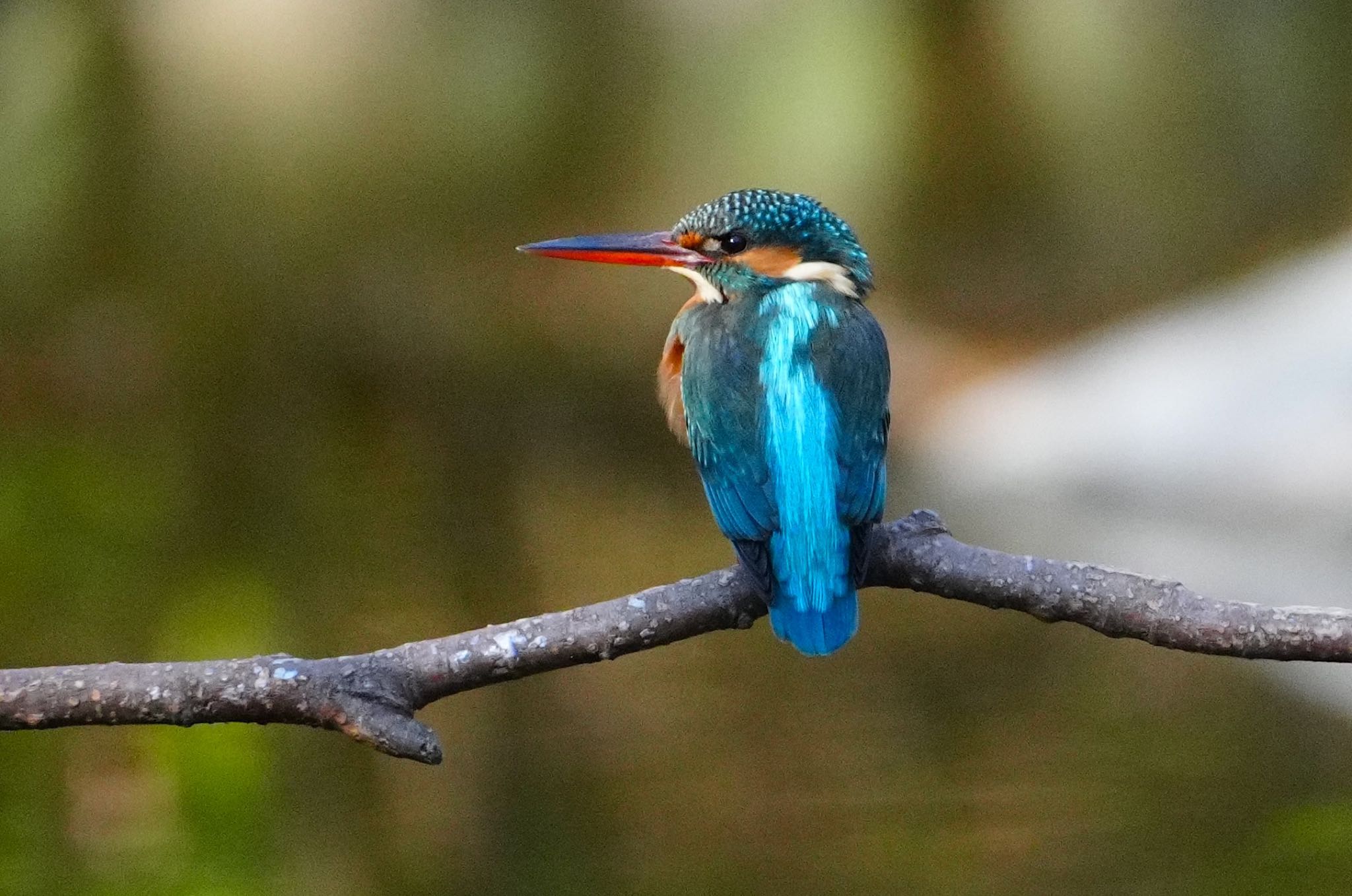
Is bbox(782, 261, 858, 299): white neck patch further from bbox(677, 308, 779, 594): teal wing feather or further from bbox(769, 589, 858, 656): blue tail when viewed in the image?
bbox(769, 589, 858, 656): blue tail

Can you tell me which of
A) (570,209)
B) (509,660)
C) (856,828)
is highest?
(570,209)

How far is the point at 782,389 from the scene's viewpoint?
1.26m

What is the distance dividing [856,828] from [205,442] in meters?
1.78

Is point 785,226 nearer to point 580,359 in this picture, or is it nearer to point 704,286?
point 704,286

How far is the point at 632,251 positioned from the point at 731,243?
0.36 feet

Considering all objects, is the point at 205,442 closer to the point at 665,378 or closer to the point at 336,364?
the point at 336,364

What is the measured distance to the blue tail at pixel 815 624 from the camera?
46.2 inches

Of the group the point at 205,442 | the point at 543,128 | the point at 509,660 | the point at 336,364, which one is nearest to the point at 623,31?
the point at 543,128

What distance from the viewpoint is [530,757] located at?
3.03 metres

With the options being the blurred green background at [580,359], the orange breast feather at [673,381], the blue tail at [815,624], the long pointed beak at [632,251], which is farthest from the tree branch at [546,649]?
the blurred green background at [580,359]

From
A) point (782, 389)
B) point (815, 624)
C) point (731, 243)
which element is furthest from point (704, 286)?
point (815, 624)

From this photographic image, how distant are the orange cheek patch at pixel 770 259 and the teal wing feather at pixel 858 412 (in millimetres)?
102

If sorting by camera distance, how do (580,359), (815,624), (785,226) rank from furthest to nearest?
1. (580,359)
2. (785,226)
3. (815,624)

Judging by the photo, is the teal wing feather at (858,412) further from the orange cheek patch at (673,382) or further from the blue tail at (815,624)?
the orange cheek patch at (673,382)
